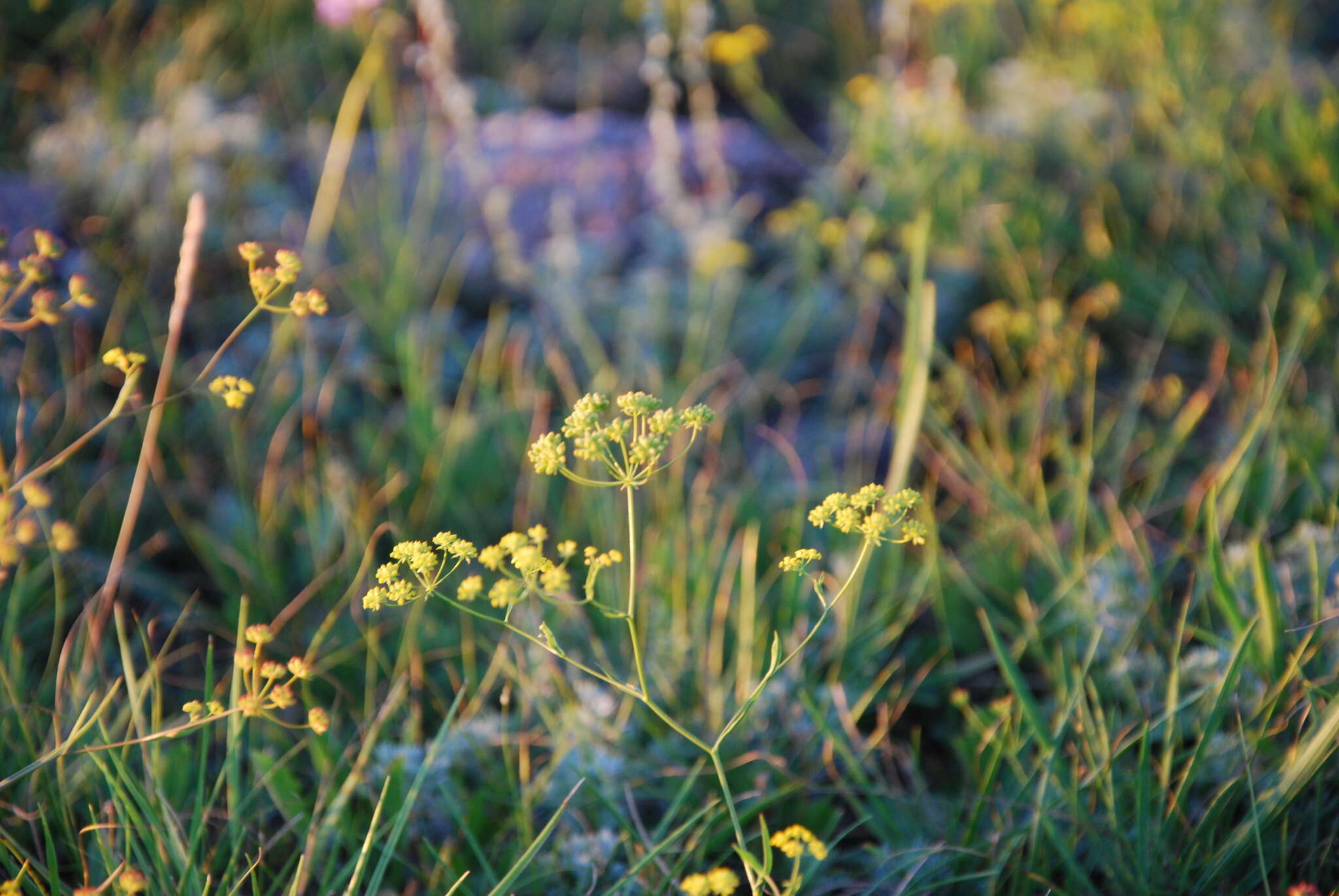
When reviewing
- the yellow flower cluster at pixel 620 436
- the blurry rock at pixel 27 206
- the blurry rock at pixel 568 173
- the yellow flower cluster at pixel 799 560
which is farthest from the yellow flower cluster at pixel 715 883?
the blurry rock at pixel 27 206

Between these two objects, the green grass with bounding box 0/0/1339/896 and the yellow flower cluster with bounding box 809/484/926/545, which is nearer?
the yellow flower cluster with bounding box 809/484/926/545

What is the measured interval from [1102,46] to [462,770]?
3.60 metres

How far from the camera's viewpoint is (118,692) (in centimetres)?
182

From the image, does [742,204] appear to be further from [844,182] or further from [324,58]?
[324,58]

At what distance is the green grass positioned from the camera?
1.52 metres

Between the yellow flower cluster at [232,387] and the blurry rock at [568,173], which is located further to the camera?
the blurry rock at [568,173]

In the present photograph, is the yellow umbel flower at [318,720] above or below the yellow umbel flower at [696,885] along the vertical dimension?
above

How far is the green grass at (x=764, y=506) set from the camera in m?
1.52

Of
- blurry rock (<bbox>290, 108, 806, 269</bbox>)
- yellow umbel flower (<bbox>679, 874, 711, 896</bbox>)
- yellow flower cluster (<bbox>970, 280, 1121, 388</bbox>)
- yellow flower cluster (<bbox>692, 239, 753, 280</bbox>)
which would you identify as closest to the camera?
yellow umbel flower (<bbox>679, 874, 711, 896</bbox>)

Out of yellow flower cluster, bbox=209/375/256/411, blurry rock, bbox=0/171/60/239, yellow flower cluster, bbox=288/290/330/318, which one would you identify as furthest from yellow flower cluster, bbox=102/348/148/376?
blurry rock, bbox=0/171/60/239

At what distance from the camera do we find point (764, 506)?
2369 mm

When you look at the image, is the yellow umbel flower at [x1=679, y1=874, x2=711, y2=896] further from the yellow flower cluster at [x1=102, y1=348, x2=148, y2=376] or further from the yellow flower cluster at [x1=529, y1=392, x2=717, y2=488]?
the yellow flower cluster at [x1=102, y1=348, x2=148, y2=376]

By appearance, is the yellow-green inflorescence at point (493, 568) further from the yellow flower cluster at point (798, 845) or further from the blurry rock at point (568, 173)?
the blurry rock at point (568, 173)

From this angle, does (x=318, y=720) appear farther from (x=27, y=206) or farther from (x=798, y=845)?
(x=27, y=206)
